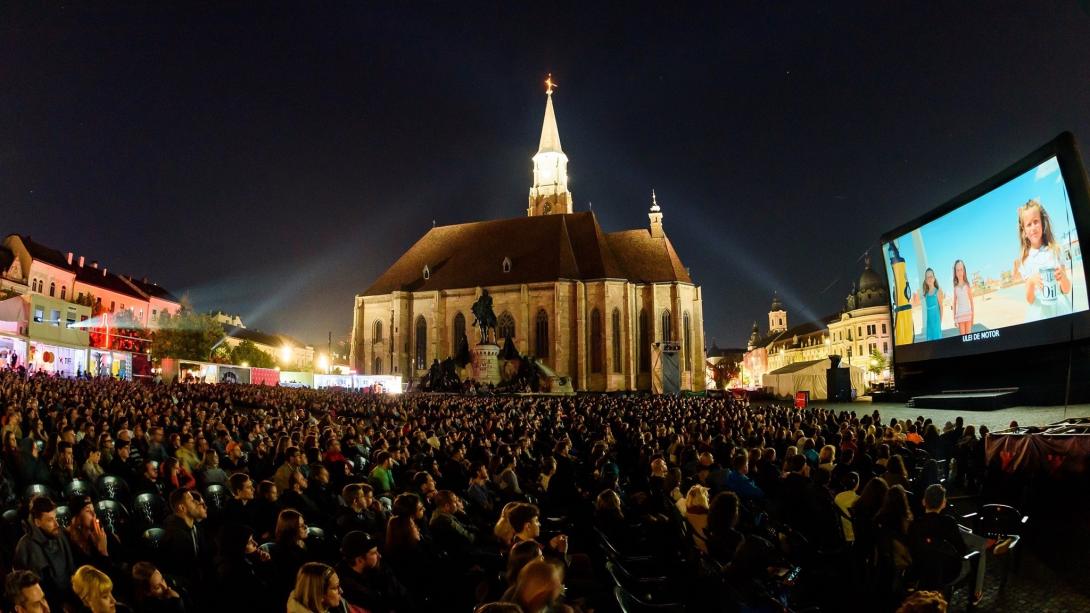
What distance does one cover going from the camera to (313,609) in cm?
356

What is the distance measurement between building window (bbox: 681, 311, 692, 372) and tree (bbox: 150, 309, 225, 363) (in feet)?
123

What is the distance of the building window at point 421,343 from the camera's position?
5872 cm

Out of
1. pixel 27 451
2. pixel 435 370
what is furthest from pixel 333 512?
pixel 435 370

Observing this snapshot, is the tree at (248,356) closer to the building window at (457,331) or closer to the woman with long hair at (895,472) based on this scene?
the building window at (457,331)

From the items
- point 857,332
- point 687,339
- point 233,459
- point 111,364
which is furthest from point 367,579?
point 857,332

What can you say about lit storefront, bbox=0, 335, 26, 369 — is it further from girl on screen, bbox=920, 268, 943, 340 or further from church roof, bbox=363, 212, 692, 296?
girl on screen, bbox=920, 268, 943, 340

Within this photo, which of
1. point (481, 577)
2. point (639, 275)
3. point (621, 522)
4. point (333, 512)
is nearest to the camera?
point (481, 577)

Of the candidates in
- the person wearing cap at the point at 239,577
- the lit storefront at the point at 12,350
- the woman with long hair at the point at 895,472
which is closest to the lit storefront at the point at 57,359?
the lit storefront at the point at 12,350

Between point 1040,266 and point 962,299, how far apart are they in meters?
3.88

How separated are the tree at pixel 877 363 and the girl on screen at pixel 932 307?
58573mm

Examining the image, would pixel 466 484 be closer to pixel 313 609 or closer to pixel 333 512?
pixel 333 512

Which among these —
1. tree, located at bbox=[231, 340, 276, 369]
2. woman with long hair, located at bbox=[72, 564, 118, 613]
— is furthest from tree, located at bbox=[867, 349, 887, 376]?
woman with long hair, located at bbox=[72, 564, 118, 613]

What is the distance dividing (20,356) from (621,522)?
3391 centimetres

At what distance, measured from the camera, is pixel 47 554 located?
4.73 m
